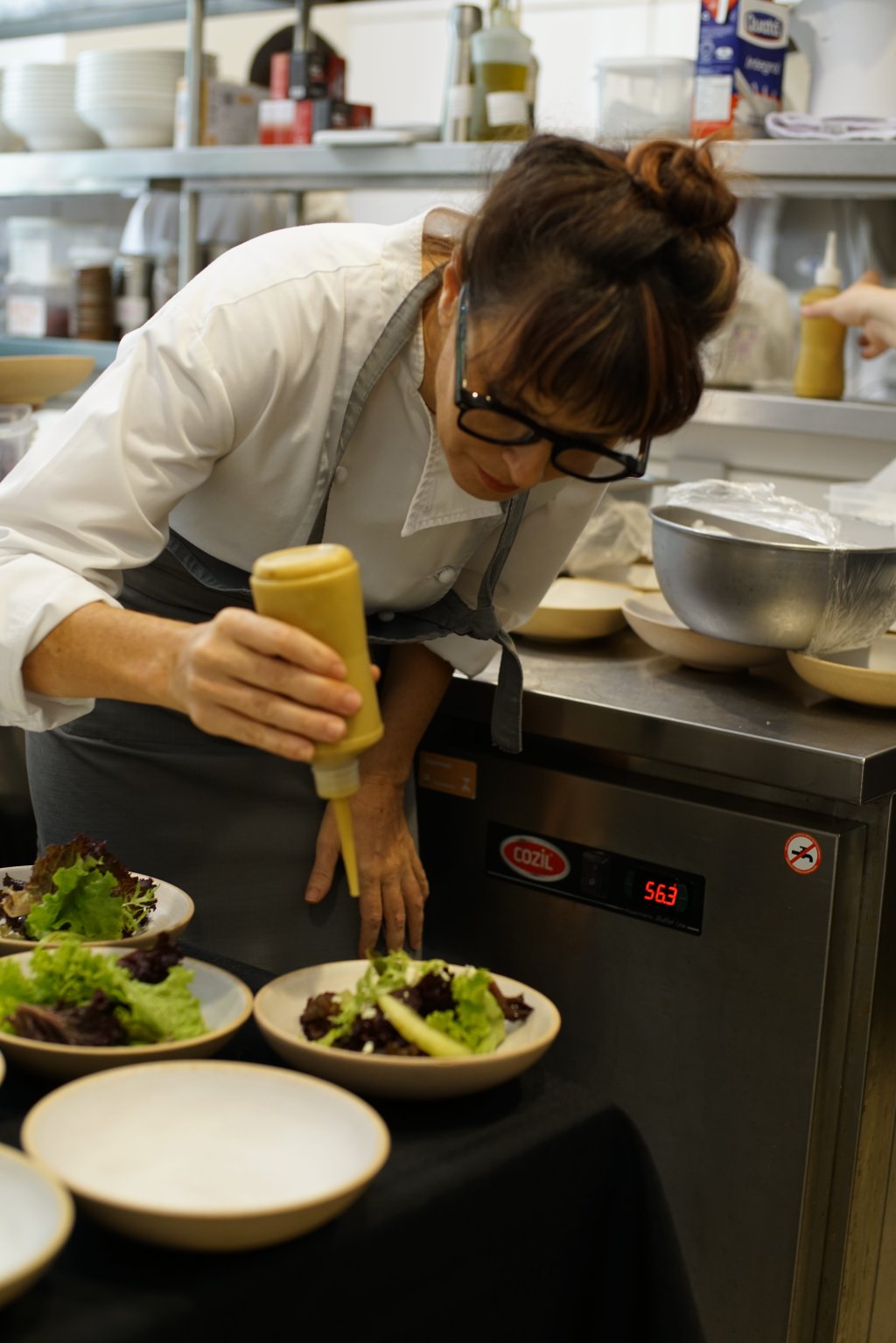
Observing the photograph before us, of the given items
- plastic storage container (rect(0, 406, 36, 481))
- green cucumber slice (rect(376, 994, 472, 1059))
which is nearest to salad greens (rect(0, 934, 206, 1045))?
green cucumber slice (rect(376, 994, 472, 1059))

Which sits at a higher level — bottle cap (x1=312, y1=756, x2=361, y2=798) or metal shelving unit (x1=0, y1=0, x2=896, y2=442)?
metal shelving unit (x1=0, y1=0, x2=896, y2=442)

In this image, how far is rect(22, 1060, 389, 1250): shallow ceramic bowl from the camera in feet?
2.42

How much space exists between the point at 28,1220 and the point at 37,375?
4.80 ft

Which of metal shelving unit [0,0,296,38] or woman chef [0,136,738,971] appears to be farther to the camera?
metal shelving unit [0,0,296,38]

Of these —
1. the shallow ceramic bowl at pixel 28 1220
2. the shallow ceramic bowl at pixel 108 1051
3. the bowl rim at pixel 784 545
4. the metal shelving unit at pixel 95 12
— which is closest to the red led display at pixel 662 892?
Answer: the bowl rim at pixel 784 545

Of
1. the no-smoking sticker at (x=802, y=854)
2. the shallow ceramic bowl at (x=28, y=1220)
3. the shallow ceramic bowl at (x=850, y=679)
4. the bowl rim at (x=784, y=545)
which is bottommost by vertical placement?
the no-smoking sticker at (x=802, y=854)

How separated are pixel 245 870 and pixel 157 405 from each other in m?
0.59

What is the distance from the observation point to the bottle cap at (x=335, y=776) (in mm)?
923

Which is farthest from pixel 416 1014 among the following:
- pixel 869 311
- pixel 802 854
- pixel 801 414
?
pixel 801 414

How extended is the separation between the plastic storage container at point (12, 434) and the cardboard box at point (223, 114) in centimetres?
129

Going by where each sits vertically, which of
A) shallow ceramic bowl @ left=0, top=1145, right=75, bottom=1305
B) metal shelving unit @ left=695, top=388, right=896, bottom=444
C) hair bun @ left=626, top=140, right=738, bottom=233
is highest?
hair bun @ left=626, top=140, right=738, bottom=233

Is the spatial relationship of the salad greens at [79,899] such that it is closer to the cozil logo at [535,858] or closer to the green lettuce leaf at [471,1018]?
the green lettuce leaf at [471,1018]

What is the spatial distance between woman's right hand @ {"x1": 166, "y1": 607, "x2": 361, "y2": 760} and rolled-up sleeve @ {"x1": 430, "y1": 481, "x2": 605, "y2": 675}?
64 centimetres

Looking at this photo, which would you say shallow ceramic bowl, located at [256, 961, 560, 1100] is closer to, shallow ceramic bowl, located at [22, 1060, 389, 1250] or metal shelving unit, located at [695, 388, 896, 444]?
shallow ceramic bowl, located at [22, 1060, 389, 1250]
